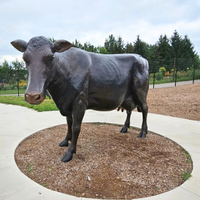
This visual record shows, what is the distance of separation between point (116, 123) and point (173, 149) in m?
2.09

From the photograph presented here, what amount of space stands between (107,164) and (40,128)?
2.57 m

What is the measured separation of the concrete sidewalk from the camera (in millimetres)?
2275

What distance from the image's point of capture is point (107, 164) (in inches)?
123

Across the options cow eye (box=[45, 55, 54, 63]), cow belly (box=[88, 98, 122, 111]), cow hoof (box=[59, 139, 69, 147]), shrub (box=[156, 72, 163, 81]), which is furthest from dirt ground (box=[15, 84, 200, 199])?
shrub (box=[156, 72, 163, 81])

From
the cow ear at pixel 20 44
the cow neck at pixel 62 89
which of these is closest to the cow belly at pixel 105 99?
the cow neck at pixel 62 89

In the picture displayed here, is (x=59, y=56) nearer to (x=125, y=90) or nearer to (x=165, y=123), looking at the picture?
(x=125, y=90)

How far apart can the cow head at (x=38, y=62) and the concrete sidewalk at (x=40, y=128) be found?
1.14 metres

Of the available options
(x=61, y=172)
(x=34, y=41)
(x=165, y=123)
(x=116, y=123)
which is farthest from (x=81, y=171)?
(x=165, y=123)

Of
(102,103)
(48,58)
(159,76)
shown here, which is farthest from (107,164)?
(159,76)

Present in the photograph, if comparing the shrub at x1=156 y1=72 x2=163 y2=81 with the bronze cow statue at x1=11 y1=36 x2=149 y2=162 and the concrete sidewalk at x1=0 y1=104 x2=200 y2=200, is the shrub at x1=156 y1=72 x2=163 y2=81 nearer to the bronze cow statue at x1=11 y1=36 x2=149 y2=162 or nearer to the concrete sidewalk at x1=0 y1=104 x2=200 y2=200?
the concrete sidewalk at x1=0 y1=104 x2=200 y2=200

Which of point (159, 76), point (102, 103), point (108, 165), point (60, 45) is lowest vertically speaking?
point (108, 165)

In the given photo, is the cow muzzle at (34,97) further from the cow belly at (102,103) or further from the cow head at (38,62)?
the cow belly at (102,103)

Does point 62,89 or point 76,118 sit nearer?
point 62,89

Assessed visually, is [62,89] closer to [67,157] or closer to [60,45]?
[60,45]
